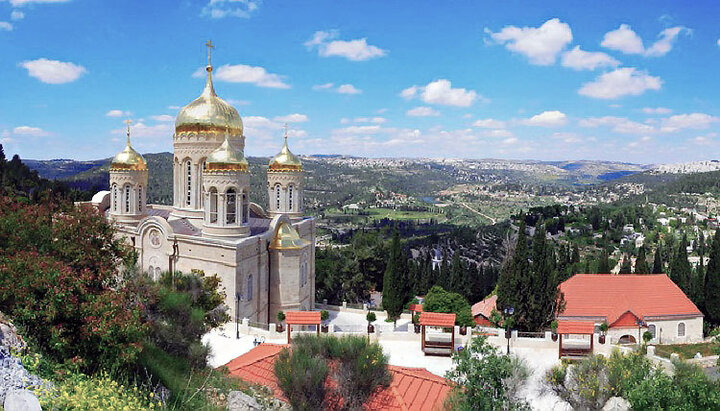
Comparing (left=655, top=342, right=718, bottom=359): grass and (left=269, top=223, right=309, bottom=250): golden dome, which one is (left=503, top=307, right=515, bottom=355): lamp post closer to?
(left=655, top=342, right=718, bottom=359): grass

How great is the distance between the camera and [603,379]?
38.8ft

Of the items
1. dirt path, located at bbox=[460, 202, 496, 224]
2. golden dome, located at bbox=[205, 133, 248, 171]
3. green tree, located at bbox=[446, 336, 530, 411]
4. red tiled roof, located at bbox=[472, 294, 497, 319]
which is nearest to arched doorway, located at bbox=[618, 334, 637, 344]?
red tiled roof, located at bbox=[472, 294, 497, 319]

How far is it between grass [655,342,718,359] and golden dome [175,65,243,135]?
21.0 m

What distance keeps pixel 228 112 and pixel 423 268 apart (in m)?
21.7

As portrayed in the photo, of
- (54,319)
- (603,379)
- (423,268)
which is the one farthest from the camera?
(423,268)

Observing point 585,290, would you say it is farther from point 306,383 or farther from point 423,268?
point 306,383

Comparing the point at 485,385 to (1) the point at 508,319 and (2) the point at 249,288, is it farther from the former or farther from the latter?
(2) the point at 249,288

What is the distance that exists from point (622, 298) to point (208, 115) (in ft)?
70.7

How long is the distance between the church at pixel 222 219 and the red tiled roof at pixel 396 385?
7.03 m

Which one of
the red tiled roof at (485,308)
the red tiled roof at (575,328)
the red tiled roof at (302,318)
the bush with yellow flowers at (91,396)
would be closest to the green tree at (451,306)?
the red tiled roof at (485,308)

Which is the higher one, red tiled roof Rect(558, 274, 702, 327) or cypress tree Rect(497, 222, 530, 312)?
cypress tree Rect(497, 222, 530, 312)

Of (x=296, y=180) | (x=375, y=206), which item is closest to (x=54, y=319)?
(x=296, y=180)

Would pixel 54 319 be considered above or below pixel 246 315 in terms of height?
above

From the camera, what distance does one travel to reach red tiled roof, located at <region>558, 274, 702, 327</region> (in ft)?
82.9
